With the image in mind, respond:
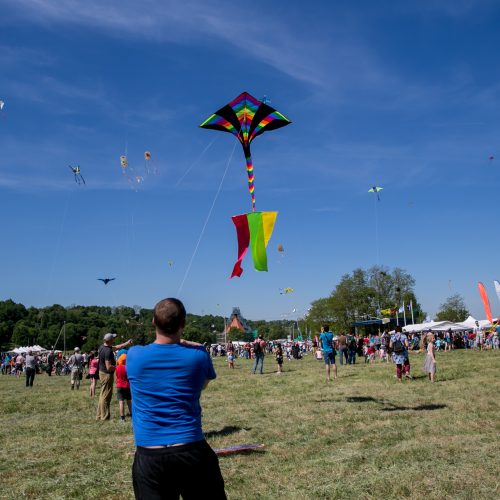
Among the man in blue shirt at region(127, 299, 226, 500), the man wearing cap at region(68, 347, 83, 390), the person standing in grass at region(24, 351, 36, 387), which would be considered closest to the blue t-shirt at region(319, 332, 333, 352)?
the man wearing cap at region(68, 347, 83, 390)

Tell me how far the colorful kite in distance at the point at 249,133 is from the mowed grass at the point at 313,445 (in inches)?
Result: 121

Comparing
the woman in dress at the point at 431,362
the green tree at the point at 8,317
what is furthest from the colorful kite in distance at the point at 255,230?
the green tree at the point at 8,317

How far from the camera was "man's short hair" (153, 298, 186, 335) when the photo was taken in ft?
9.25

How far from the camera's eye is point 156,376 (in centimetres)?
277

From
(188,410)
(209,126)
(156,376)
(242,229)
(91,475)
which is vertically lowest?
(91,475)

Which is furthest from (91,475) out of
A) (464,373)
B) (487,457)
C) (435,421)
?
(464,373)

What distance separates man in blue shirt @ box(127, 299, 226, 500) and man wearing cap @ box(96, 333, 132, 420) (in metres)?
7.64

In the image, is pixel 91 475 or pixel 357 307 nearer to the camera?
pixel 91 475

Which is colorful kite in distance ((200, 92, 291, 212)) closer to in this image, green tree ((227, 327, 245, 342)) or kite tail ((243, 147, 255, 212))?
kite tail ((243, 147, 255, 212))

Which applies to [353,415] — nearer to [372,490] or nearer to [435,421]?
[435,421]

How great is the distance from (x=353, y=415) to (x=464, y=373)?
8192 mm

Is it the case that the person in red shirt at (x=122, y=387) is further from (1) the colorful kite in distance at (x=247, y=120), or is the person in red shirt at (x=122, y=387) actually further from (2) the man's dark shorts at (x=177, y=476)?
(2) the man's dark shorts at (x=177, y=476)

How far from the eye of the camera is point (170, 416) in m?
2.72

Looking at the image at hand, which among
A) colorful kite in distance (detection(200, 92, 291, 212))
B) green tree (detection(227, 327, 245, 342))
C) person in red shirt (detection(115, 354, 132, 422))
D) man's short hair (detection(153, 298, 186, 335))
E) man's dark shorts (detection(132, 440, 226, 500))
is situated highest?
colorful kite in distance (detection(200, 92, 291, 212))
